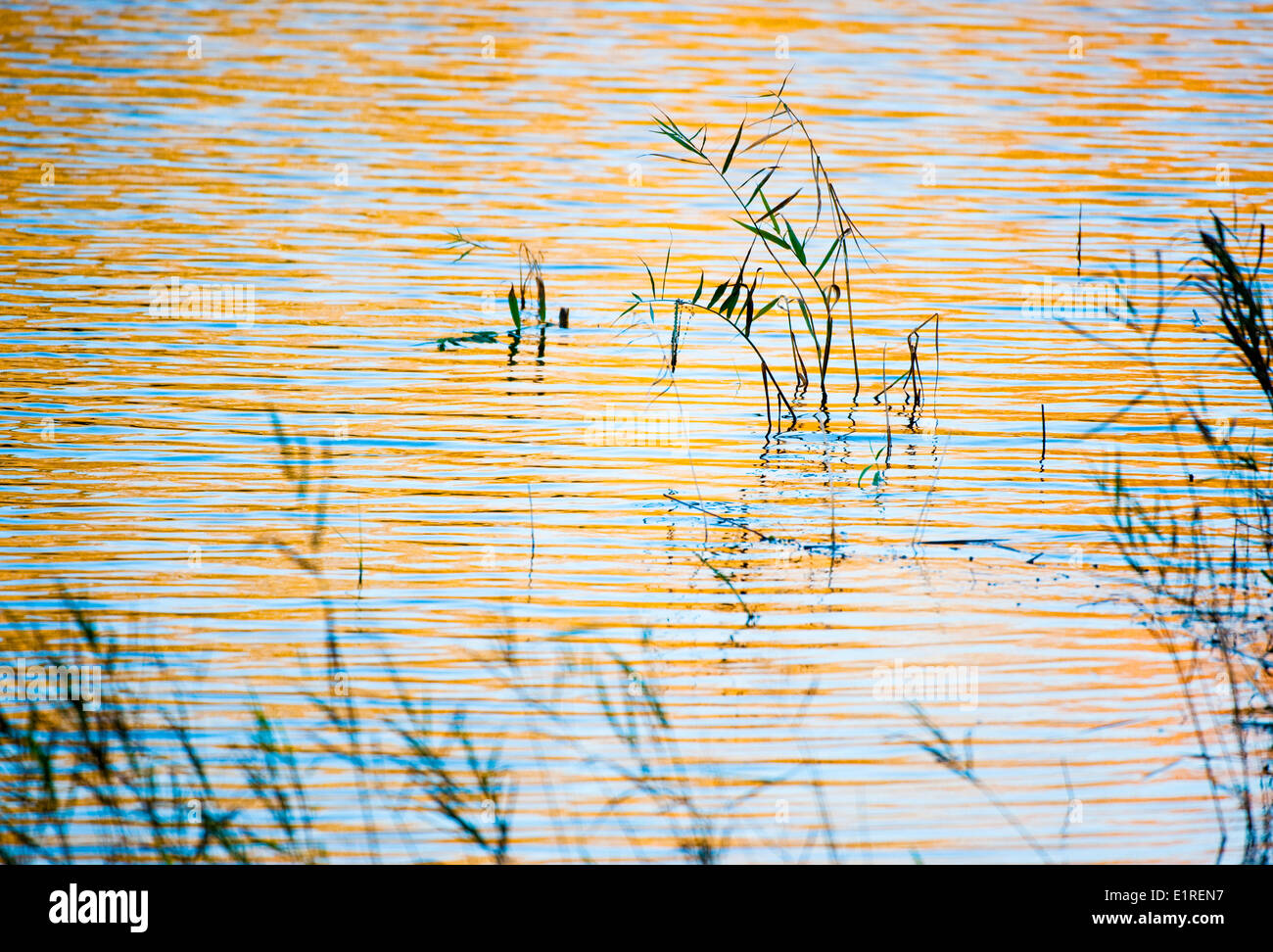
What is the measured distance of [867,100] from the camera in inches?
508

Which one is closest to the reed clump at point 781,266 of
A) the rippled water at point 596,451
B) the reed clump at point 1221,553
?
the rippled water at point 596,451

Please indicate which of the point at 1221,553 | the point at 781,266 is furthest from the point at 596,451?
the point at 1221,553

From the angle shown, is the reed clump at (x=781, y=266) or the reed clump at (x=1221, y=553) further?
the reed clump at (x=781, y=266)

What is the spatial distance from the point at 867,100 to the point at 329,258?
5.62 m

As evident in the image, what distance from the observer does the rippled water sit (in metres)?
4.28

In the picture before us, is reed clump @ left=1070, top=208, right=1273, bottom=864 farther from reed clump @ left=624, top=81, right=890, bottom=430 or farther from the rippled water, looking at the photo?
reed clump @ left=624, top=81, right=890, bottom=430

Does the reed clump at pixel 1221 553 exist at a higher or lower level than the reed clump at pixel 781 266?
lower

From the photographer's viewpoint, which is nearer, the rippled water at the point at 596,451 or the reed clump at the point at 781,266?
the rippled water at the point at 596,451

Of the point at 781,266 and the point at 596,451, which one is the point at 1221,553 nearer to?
the point at 596,451

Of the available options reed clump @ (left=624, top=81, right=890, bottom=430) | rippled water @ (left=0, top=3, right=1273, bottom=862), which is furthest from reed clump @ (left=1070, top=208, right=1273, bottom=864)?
reed clump @ (left=624, top=81, right=890, bottom=430)

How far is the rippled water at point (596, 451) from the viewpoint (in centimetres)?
428

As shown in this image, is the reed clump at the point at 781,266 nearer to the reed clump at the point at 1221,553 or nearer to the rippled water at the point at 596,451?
the rippled water at the point at 596,451

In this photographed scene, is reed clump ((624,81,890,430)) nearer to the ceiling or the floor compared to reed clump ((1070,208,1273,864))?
nearer to the ceiling
